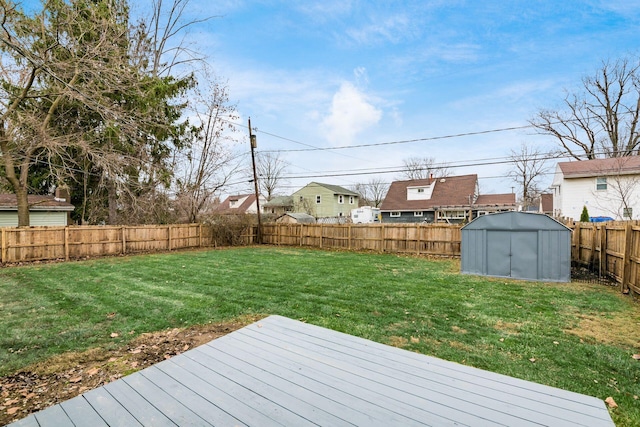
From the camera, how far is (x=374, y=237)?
1384cm

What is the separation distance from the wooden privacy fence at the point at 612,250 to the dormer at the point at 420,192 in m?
17.0

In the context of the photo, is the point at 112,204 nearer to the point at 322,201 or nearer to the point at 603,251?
the point at 603,251

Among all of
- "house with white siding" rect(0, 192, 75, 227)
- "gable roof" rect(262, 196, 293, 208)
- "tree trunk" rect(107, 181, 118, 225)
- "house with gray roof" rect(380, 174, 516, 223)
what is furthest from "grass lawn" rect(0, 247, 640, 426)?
"gable roof" rect(262, 196, 293, 208)

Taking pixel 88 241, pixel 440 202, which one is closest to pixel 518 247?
pixel 88 241

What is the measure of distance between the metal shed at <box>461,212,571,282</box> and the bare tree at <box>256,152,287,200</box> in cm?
2996

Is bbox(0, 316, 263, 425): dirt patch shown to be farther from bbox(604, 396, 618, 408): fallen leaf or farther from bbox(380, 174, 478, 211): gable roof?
bbox(380, 174, 478, 211): gable roof

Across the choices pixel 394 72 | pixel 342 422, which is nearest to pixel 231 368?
pixel 342 422

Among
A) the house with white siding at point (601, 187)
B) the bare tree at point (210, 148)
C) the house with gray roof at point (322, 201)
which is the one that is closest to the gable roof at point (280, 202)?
the house with gray roof at point (322, 201)

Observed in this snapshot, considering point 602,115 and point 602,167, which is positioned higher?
point 602,115

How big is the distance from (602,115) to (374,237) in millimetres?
21802

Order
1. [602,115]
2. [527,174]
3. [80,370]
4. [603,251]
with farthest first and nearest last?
[527,174]
[602,115]
[603,251]
[80,370]

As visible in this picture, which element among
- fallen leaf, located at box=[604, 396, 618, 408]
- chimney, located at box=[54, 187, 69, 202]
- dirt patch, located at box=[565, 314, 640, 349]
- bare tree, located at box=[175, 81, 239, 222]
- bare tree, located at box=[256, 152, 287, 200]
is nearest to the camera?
fallen leaf, located at box=[604, 396, 618, 408]

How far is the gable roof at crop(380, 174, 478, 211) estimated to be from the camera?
25.8 metres

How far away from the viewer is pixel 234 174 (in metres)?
18.3
